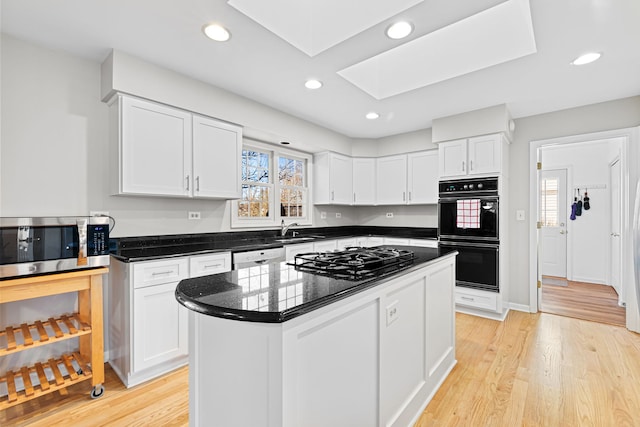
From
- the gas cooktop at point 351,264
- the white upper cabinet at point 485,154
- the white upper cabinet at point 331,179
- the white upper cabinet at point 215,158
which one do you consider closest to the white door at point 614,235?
the white upper cabinet at point 485,154

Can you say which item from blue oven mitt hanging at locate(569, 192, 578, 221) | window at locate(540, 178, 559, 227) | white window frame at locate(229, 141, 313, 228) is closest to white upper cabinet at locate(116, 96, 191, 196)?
white window frame at locate(229, 141, 313, 228)

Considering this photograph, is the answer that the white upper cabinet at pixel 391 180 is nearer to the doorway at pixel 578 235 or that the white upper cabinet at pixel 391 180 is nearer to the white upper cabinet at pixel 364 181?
the white upper cabinet at pixel 364 181

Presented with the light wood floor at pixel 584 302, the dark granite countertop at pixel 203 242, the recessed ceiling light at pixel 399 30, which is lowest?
the light wood floor at pixel 584 302

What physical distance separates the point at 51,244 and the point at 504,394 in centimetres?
314

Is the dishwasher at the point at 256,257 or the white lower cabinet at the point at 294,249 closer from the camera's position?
the dishwasher at the point at 256,257

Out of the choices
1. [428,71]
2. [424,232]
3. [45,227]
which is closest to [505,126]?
[428,71]

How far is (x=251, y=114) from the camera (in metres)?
3.25

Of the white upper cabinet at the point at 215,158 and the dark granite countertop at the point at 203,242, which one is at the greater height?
the white upper cabinet at the point at 215,158

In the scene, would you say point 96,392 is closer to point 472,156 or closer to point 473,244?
point 473,244

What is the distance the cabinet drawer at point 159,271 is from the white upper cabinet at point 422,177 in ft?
10.8

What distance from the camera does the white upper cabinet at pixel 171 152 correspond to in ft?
7.68

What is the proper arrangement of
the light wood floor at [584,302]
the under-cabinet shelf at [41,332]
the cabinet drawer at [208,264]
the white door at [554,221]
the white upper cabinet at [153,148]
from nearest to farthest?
1. the under-cabinet shelf at [41,332]
2. the white upper cabinet at [153,148]
3. the cabinet drawer at [208,264]
4. the light wood floor at [584,302]
5. the white door at [554,221]

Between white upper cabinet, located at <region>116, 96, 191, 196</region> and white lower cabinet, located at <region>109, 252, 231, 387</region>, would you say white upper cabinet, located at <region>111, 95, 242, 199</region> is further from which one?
white lower cabinet, located at <region>109, 252, 231, 387</region>

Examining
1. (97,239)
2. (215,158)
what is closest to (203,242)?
(215,158)
